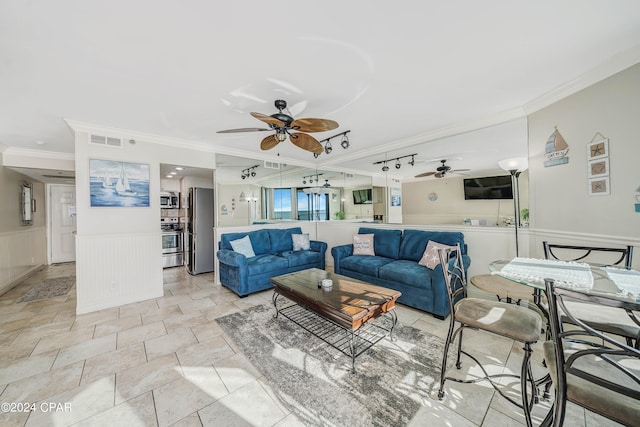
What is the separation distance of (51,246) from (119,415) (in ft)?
23.8

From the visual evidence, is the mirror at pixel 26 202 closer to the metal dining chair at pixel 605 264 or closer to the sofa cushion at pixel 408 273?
the sofa cushion at pixel 408 273

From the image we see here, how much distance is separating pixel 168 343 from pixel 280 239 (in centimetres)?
265

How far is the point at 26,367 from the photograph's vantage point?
81.9 inches

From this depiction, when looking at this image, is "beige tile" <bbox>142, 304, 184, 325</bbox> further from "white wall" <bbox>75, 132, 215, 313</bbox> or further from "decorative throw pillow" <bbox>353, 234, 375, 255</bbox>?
"decorative throw pillow" <bbox>353, 234, 375, 255</bbox>

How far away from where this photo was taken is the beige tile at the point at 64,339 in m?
2.38

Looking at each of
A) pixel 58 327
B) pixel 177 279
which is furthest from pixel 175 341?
pixel 177 279

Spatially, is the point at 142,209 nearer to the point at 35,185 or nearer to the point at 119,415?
the point at 119,415

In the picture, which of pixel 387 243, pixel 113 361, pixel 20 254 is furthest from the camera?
pixel 20 254

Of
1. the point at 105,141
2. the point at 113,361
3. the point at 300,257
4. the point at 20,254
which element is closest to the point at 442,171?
the point at 300,257

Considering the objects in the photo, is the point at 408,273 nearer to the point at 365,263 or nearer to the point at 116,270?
the point at 365,263

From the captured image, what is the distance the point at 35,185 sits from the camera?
5.62 meters

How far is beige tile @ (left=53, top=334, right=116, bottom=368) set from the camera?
2189 mm

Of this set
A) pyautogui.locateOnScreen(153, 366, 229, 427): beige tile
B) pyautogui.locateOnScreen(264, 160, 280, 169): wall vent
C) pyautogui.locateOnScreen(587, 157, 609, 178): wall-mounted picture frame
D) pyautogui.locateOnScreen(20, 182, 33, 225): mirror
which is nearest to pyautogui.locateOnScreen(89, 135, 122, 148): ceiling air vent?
pyautogui.locateOnScreen(264, 160, 280, 169): wall vent

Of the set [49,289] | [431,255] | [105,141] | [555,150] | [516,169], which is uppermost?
[105,141]
